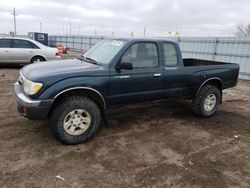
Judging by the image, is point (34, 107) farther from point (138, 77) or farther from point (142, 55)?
point (142, 55)

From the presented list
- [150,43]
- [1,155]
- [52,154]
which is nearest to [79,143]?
[52,154]

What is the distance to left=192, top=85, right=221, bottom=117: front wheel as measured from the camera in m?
5.49

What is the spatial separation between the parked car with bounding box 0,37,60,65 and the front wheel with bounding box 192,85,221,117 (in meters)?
8.22

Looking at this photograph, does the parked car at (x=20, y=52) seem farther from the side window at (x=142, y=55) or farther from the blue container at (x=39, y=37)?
the blue container at (x=39, y=37)

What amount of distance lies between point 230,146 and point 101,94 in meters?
2.48

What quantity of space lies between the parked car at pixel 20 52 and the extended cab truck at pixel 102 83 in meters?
7.34

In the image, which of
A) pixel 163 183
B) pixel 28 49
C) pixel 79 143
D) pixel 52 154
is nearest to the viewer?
pixel 163 183

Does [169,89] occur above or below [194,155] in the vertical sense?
above

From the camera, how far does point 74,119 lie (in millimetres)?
3941

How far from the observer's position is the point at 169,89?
4949 mm

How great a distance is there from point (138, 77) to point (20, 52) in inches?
343

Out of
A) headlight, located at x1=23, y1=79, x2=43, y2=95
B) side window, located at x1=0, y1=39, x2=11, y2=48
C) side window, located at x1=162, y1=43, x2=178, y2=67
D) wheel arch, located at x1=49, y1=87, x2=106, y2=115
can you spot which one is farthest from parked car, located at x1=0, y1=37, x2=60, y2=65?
headlight, located at x1=23, y1=79, x2=43, y2=95

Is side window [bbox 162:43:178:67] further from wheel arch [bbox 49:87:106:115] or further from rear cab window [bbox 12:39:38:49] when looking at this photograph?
rear cab window [bbox 12:39:38:49]

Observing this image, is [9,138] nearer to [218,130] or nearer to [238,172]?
[238,172]
